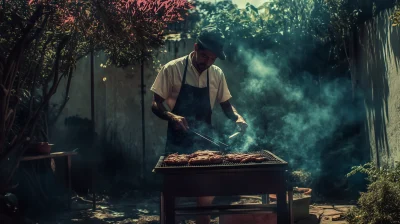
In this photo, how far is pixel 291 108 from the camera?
1009 cm

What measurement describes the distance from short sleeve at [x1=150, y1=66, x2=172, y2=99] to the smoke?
452cm

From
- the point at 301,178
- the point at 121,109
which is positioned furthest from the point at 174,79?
the point at 121,109

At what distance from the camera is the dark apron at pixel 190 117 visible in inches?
200

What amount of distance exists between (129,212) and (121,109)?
292 centimetres

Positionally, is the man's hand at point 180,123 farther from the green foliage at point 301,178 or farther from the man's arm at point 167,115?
the green foliage at point 301,178

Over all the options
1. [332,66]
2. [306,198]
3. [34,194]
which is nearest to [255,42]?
[332,66]

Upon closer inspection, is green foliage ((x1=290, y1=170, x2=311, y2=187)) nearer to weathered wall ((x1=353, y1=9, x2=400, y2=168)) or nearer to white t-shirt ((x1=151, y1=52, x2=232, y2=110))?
weathered wall ((x1=353, y1=9, x2=400, y2=168))

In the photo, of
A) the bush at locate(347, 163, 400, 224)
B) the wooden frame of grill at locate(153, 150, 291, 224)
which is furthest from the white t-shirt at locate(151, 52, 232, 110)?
the bush at locate(347, 163, 400, 224)

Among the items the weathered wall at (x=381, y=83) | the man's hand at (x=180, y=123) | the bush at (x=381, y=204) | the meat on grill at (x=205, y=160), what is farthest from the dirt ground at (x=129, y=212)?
the meat on grill at (x=205, y=160)

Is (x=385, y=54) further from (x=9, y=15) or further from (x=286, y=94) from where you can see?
(x=9, y=15)

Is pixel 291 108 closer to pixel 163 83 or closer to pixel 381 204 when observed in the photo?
pixel 381 204

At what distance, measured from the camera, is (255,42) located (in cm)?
1031

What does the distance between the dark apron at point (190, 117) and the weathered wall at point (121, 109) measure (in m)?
5.40

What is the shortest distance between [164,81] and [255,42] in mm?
5498
